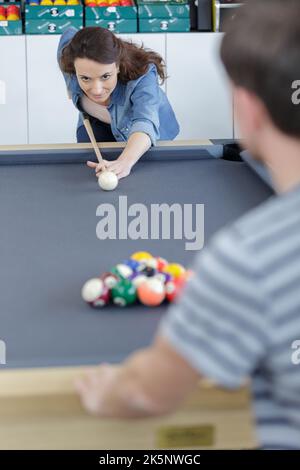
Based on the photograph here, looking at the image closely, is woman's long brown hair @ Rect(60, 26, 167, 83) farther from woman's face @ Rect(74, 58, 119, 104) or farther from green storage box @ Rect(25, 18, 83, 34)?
green storage box @ Rect(25, 18, 83, 34)

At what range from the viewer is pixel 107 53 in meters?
2.57

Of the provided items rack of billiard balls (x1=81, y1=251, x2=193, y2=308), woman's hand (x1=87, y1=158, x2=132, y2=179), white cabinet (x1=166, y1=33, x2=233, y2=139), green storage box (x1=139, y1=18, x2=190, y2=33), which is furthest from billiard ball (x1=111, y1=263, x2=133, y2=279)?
green storage box (x1=139, y1=18, x2=190, y2=33)

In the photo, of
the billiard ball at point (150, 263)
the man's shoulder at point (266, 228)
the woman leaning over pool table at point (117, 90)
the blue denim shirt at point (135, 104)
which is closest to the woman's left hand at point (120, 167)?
the woman leaning over pool table at point (117, 90)

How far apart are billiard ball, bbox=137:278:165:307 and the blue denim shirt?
4.21 ft

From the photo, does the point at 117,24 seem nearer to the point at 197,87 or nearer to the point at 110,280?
the point at 197,87

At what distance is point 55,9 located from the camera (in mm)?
4406

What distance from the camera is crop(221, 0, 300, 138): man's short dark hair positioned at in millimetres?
841

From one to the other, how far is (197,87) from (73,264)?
3.00m

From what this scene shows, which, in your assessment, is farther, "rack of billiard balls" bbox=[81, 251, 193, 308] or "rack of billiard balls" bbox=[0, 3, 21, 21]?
"rack of billiard balls" bbox=[0, 3, 21, 21]

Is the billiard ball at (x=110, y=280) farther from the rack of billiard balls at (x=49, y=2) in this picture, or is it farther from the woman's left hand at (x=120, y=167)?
the rack of billiard balls at (x=49, y=2)

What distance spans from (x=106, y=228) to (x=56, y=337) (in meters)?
0.64

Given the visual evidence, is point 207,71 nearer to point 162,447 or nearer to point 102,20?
point 102,20

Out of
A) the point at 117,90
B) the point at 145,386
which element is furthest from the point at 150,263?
the point at 117,90
